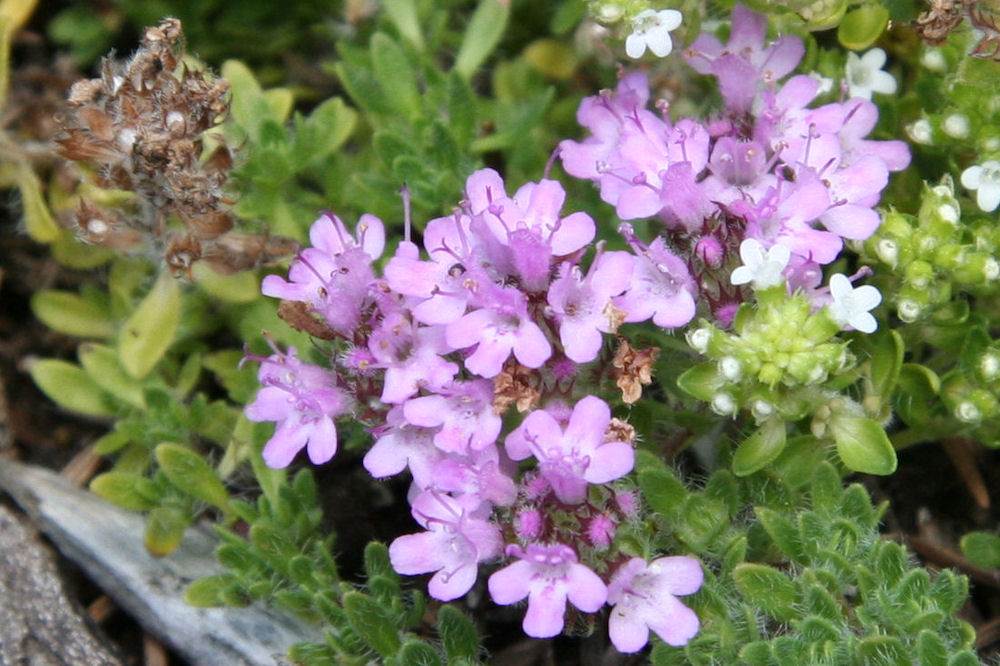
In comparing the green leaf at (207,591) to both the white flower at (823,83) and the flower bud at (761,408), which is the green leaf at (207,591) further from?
the white flower at (823,83)

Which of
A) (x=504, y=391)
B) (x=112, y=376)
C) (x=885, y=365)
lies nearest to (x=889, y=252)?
(x=885, y=365)

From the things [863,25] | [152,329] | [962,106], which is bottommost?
[152,329]

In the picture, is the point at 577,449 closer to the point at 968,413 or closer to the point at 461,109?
the point at 968,413

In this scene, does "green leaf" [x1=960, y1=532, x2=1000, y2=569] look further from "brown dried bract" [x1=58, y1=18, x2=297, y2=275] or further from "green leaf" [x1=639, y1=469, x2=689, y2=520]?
"brown dried bract" [x1=58, y1=18, x2=297, y2=275]

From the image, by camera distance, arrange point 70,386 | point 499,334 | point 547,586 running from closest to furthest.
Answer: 1. point 547,586
2. point 499,334
3. point 70,386

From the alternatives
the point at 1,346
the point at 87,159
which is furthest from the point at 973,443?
the point at 1,346

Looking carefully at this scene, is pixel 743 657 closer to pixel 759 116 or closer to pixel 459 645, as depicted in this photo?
pixel 459 645
